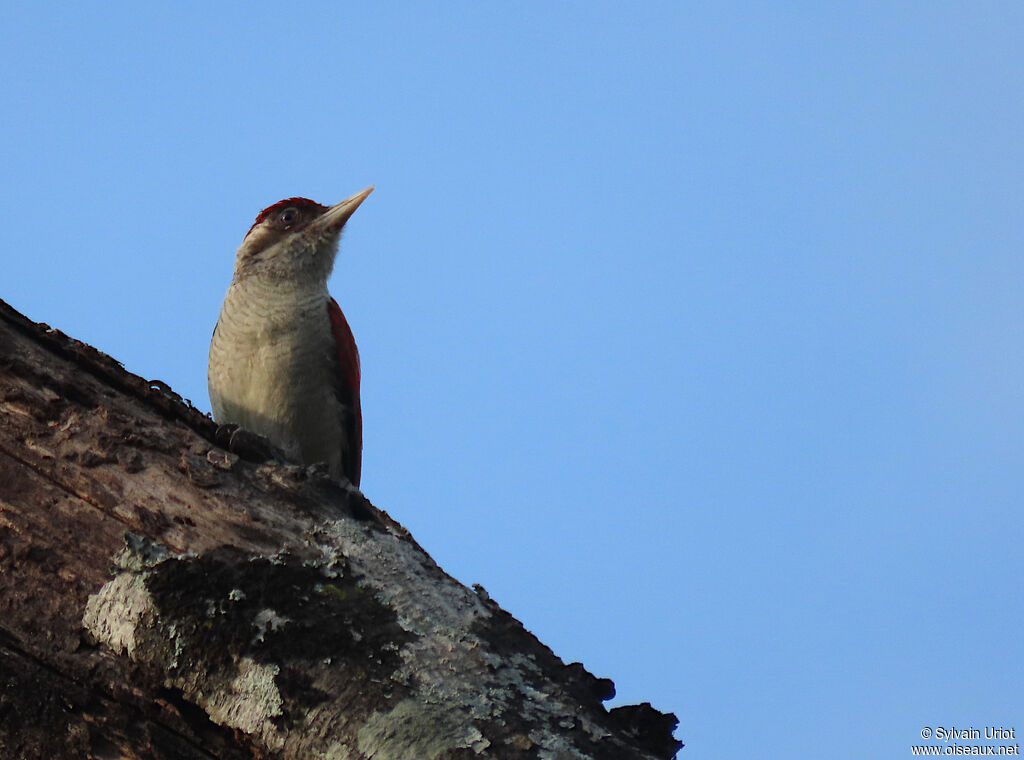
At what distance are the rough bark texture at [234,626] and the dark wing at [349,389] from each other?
10.2ft

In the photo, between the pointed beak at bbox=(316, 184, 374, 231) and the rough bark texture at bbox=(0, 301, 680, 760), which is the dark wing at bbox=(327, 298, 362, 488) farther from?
the rough bark texture at bbox=(0, 301, 680, 760)

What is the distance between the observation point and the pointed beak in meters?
7.57

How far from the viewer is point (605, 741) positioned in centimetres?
274

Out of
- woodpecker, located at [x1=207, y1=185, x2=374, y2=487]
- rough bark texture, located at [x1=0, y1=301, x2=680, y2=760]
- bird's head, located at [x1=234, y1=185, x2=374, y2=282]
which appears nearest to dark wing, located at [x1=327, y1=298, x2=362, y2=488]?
woodpecker, located at [x1=207, y1=185, x2=374, y2=487]

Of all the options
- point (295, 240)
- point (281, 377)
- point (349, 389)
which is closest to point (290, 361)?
point (281, 377)

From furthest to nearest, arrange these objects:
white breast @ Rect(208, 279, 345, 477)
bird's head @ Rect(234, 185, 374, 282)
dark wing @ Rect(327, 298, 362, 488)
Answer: bird's head @ Rect(234, 185, 374, 282) → dark wing @ Rect(327, 298, 362, 488) → white breast @ Rect(208, 279, 345, 477)

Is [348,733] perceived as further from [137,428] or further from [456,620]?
[137,428]

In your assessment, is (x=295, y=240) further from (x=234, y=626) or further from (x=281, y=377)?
(x=234, y=626)

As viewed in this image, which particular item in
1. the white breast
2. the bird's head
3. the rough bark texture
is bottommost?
the rough bark texture

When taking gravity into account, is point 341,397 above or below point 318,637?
above

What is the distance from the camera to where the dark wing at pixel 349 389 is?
22.0 feet

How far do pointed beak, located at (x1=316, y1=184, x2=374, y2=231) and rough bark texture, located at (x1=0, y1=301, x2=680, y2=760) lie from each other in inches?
164

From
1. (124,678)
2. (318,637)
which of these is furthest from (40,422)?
(318,637)

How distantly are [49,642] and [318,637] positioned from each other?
2.85ft
